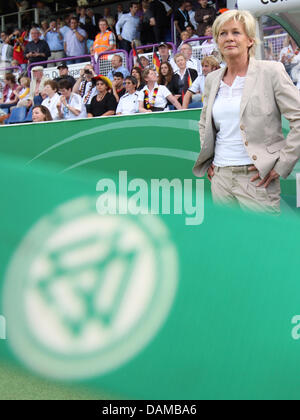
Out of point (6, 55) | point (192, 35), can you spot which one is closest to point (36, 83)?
point (192, 35)

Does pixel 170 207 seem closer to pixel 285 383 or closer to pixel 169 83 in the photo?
pixel 285 383

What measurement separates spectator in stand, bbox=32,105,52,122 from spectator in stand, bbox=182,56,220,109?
4.59 feet

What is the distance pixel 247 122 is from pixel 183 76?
15.8 feet

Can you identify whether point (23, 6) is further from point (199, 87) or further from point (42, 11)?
point (199, 87)

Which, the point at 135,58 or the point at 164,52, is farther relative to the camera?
the point at 135,58

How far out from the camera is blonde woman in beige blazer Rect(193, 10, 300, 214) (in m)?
2.56

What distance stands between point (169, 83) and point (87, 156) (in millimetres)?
3677

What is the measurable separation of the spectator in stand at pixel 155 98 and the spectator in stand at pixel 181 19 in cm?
323

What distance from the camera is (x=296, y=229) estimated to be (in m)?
1.41

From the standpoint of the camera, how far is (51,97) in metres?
7.98

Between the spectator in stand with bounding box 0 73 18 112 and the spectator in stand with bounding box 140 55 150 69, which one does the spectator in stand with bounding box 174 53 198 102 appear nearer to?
the spectator in stand with bounding box 140 55 150 69

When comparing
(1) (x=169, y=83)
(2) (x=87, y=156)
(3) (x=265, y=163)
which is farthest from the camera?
(1) (x=169, y=83)

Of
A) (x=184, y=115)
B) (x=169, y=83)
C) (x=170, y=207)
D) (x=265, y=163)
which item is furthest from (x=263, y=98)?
(x=169, y=83)

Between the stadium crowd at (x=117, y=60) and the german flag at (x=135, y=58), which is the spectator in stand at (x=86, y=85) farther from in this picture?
the german flag at (x=135, y=58)
